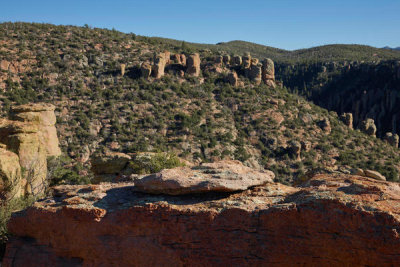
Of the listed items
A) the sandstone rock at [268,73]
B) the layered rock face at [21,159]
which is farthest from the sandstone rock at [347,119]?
the layered rock face at [21,159]

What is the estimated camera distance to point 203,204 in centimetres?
667

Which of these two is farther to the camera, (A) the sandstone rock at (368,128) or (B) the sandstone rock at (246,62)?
(A) the sandstone rock at (368,128)

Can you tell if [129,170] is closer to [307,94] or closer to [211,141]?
[211,141]

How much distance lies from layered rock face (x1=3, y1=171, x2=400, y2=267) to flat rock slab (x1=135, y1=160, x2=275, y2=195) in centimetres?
17

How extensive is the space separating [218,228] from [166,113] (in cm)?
3147

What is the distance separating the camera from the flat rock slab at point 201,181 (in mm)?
6844

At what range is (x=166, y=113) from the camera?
37.2 metres

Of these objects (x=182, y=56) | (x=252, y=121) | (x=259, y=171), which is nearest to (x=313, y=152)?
(x=252, y=121)

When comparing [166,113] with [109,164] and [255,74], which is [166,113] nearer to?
[255,74]

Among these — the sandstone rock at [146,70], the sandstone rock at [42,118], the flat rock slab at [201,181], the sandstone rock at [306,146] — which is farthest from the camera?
the sandstone rock at [146,70]

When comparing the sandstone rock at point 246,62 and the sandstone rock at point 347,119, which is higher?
the sandstone rock at point 246,62

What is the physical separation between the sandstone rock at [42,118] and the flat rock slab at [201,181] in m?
16.6

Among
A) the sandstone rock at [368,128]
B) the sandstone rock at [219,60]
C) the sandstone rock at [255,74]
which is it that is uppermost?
the sandstone rock at [219,60]

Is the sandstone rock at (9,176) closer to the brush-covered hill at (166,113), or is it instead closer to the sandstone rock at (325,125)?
the brush-covered hill at (166,113)
